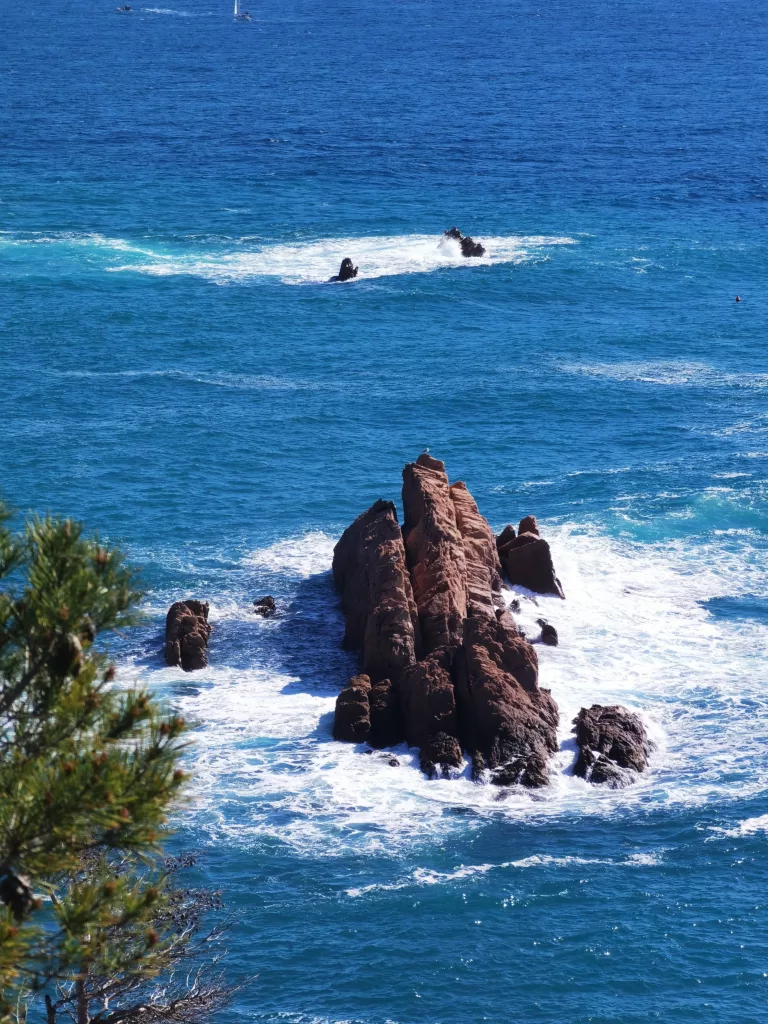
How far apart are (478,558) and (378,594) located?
6.36 m

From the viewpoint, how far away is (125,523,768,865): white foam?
47.8 meters

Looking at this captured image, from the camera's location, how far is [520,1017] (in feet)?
127

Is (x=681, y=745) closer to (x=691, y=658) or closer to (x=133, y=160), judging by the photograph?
(x=691, y=658)

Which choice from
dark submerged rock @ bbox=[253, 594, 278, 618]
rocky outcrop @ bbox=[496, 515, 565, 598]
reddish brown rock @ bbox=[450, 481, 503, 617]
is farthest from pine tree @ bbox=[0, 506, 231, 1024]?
rocky outcrop @ bbox=[496, 515, 565, 598]

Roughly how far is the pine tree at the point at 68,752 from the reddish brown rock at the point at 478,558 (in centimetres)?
3788

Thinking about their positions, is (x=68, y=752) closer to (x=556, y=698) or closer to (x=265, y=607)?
(x=556, y=698)

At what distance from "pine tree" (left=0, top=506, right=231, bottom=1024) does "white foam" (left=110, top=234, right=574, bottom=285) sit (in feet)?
298

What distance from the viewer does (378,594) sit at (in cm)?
5762

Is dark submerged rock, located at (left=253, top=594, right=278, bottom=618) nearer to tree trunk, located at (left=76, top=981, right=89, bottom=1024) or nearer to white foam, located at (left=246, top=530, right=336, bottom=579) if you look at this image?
white foam, located at (left=246, top=530, right=336, bottom=579)

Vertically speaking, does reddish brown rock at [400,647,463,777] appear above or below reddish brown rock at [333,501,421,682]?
below

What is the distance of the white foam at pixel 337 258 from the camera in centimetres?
11150

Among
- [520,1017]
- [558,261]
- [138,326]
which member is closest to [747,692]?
[520,1017]

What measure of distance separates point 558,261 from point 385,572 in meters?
61.9

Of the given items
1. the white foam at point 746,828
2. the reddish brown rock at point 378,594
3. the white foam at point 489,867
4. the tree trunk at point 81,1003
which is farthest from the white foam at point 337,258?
the tree trunk at point 81,1003
